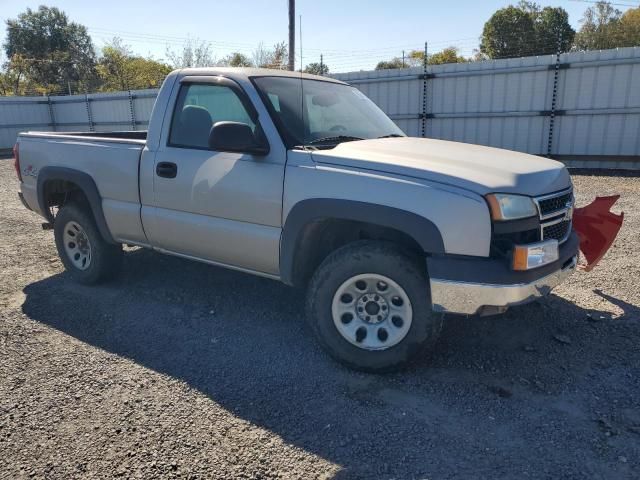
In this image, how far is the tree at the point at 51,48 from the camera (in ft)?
150

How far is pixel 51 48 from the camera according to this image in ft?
157

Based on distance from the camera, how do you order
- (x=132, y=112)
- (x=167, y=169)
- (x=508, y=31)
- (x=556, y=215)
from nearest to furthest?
(x=556, y=215)
(x=167, y=169)
(x=132, y=112)
(x=508, y=31)

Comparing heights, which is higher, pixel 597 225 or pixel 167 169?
pixel 167 169

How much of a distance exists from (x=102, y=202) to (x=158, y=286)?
3.30 feet

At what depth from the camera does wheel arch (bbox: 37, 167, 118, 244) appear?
4.60 m

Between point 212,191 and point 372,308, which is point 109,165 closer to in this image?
point 212,191

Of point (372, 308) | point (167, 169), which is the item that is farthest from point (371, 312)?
point (167, 169)

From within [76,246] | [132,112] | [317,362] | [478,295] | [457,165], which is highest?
[132,112]

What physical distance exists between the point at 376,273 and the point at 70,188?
3441mm

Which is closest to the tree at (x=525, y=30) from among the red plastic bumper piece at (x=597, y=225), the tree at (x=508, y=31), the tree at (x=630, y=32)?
the tree at (x=508, y=31)

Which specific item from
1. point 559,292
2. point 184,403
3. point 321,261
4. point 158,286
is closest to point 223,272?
point 158,286

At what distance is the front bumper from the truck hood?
0.43 meters

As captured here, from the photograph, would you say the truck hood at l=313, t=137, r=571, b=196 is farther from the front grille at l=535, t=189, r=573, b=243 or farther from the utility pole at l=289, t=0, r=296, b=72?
the utility pole at l=289, t=0, r=296, b=72

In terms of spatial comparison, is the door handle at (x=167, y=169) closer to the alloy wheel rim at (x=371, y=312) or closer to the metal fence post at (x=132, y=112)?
the alloy wheel rim at (x=371, y=312)
